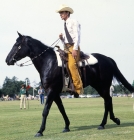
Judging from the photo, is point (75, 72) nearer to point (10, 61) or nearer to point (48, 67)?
point (48, 67)

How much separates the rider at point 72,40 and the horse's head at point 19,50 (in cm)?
111

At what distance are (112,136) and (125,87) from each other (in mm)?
4063

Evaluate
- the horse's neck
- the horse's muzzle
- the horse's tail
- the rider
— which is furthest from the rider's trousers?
the horse's tail

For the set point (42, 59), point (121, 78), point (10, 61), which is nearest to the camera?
point (42, 59)

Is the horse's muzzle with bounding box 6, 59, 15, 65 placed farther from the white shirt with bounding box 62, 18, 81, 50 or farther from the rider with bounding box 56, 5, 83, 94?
the white shirt with bounding box 62, 18, 81, 50

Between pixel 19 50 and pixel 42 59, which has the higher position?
pixel 19 50

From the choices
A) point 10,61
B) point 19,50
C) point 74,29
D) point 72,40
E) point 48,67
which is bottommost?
point 48,67

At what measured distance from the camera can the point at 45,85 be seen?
12617mm

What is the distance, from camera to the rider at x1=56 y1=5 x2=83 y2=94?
12.6 meters

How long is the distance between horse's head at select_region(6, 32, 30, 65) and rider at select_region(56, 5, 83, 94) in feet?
3.64

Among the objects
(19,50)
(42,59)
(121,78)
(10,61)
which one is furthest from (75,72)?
(121,78)

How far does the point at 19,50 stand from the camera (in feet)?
42.3

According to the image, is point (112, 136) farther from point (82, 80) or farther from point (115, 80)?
point (115, 80)

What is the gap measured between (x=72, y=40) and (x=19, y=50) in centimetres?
164
